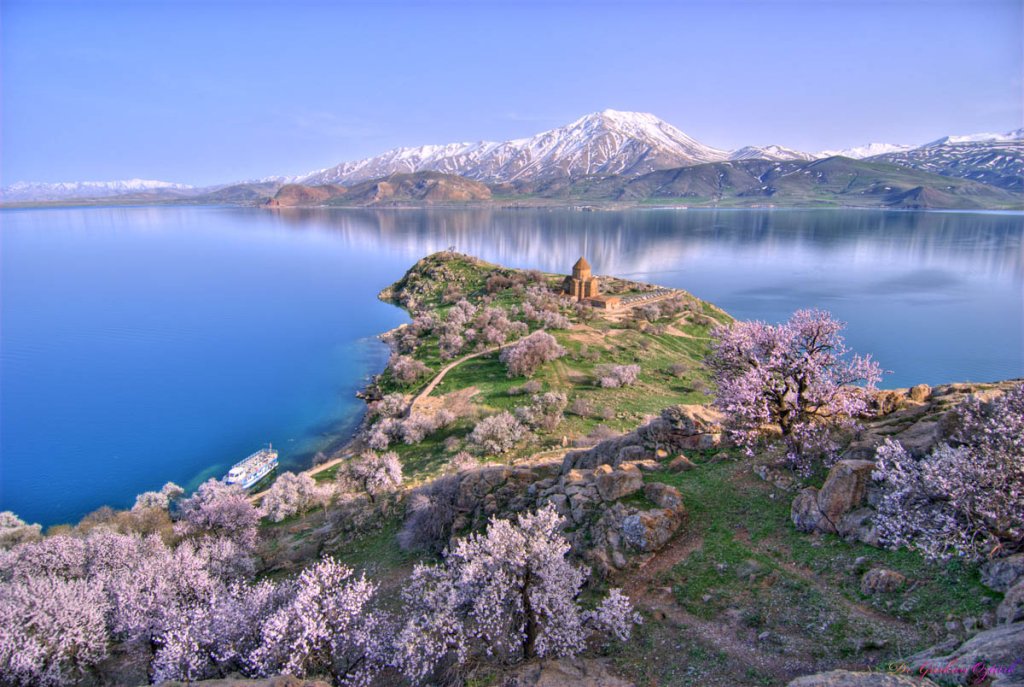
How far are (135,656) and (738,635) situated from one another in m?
17.8

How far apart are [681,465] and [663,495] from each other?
9.80 feet

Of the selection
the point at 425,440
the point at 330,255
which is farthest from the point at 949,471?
the point at 330,255

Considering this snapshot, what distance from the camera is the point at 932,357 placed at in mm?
59156

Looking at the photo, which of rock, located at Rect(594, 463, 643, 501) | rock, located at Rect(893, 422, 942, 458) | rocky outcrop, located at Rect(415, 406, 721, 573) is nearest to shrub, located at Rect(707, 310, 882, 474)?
rock, located at Rect(893, 422, 942, 458)

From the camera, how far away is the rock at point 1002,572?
9470mm

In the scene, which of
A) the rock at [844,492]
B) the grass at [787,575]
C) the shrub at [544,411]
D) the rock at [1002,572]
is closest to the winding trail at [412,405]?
the shrub at [544,411]

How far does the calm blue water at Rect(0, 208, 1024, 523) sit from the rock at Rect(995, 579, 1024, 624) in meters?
39.5

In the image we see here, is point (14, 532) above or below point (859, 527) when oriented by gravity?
below

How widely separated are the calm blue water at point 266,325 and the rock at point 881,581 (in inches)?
1463

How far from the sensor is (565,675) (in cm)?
1080

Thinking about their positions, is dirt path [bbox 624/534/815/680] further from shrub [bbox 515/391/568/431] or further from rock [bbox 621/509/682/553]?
shrub [bbox 515/391/568/431]

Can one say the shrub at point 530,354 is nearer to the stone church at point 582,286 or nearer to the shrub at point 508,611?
the stone church at point 582,286

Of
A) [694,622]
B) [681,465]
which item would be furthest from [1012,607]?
[681,465]

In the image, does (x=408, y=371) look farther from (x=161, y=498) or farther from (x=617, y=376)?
(x=161, y=498)
